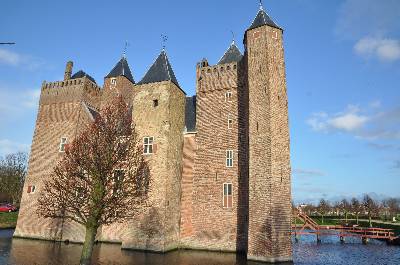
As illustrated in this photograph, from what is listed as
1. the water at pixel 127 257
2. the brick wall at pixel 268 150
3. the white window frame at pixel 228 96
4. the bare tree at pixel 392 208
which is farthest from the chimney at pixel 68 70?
the bare tree at pixel 392 208

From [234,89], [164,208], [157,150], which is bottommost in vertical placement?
[164,208]

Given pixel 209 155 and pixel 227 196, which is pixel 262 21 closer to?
pixel 209 155

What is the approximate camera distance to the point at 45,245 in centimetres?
2305

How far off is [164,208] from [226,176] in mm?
5280

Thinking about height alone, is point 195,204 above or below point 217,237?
above

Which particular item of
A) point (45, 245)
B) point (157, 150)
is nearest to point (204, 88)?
point (157, 150)

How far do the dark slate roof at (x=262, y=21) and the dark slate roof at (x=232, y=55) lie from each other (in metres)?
3.82

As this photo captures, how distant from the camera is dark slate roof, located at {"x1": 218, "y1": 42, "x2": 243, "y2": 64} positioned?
27.2 m

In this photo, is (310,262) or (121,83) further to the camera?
(121,83)

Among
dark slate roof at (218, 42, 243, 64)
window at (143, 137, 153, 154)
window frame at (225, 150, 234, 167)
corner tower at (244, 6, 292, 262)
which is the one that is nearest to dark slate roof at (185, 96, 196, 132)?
window at (143, 137, 153, 154)

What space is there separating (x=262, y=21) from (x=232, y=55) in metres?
4.89

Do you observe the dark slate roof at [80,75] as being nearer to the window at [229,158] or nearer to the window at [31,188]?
the window at [31,188]

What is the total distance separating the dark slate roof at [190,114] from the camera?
2635 centimetres

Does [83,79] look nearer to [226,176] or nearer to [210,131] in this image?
[210,131]
